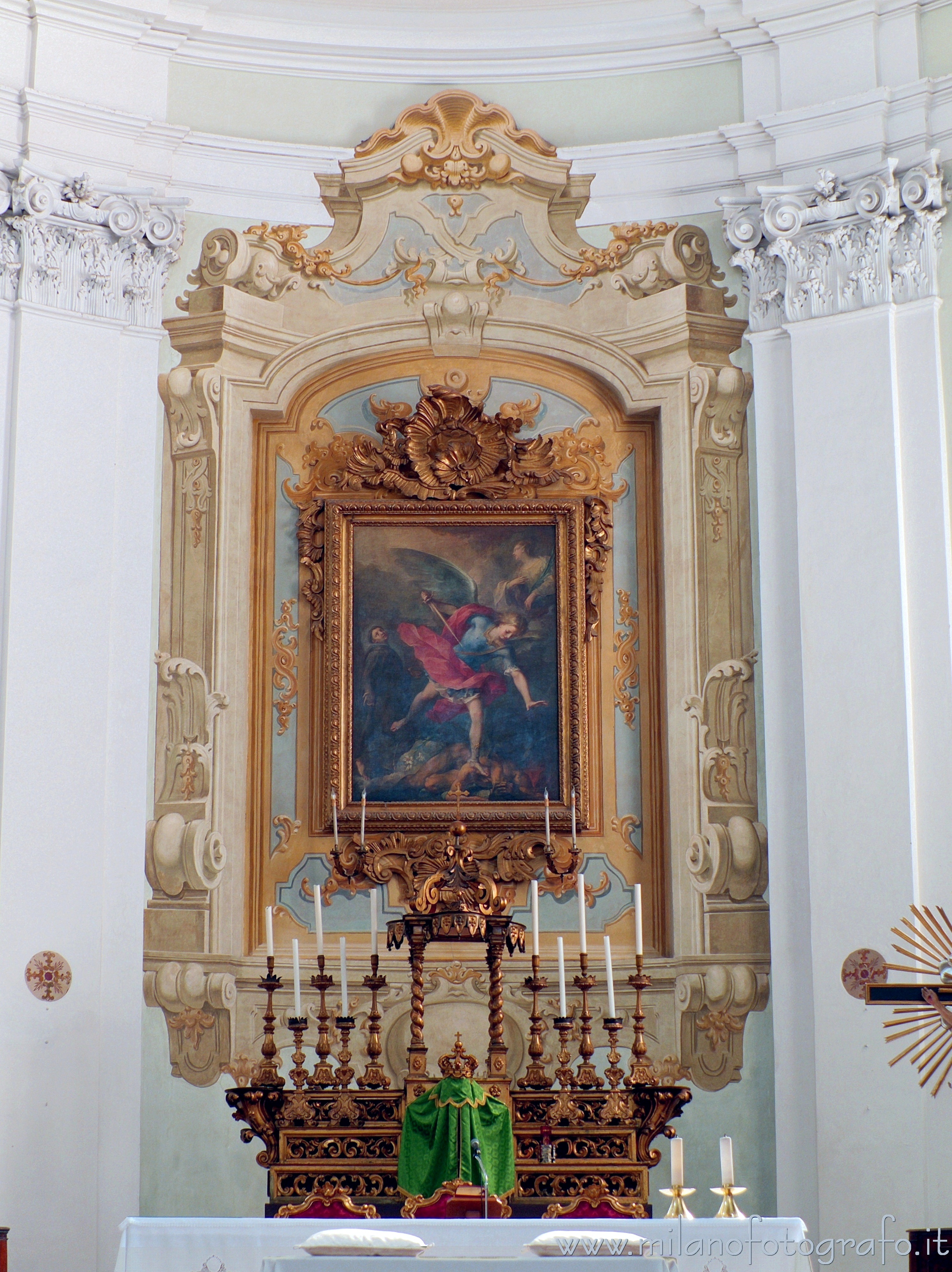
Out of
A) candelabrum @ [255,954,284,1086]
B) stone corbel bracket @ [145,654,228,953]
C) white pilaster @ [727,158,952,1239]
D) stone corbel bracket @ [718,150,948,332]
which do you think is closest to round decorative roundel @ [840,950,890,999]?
white pilaster @ [727,158,952,1239]

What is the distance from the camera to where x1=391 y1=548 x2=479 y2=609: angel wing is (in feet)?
29.0

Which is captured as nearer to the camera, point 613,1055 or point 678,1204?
point 678,1204

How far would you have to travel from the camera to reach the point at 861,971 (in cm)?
772

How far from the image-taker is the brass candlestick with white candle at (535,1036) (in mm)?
7062

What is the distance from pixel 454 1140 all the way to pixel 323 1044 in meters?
0.83

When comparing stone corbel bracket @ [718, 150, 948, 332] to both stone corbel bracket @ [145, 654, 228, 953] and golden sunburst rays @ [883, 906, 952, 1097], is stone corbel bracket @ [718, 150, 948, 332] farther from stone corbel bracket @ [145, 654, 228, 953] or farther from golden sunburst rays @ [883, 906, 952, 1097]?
stone corbel bracket @ [145, 654, 228, 953]

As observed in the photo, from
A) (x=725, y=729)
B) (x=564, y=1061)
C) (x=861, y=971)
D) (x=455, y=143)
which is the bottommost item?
(x=564, y=1061)

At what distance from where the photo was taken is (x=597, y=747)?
870cm

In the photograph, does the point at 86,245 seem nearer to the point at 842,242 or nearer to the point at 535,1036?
the point at 842,242

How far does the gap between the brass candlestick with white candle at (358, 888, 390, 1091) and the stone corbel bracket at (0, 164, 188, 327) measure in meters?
3.24

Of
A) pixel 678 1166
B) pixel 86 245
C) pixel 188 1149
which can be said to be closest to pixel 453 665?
pixel 188 1149

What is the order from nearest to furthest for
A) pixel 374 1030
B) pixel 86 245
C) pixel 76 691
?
pixel 374 1030, pixel 76 691, pixel 86 245

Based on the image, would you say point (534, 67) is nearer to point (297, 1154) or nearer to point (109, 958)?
point (109, 958)

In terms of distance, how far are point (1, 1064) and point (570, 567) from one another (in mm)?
3594
